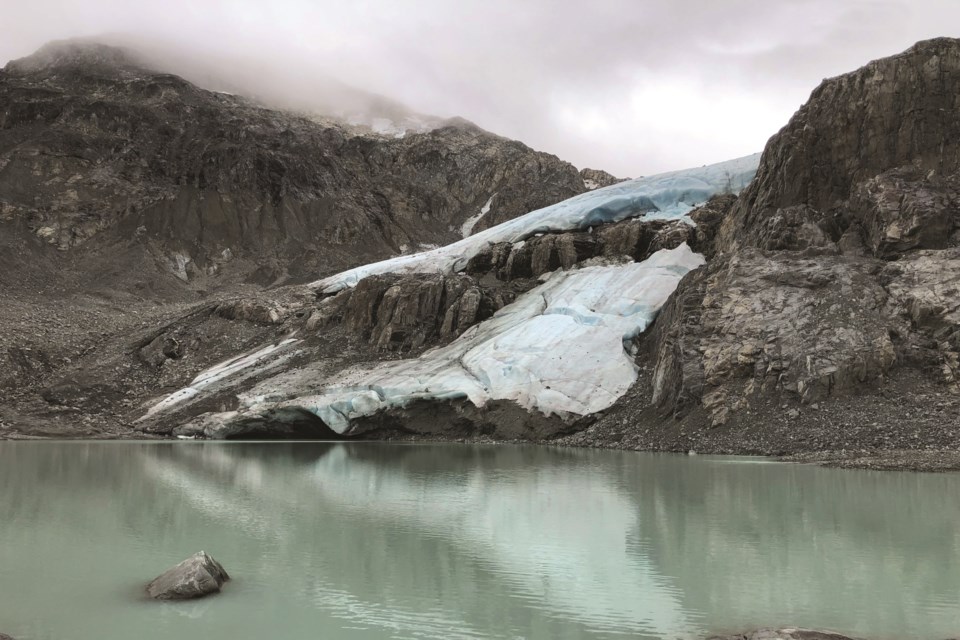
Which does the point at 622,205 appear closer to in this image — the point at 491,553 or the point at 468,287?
the point at 468,287

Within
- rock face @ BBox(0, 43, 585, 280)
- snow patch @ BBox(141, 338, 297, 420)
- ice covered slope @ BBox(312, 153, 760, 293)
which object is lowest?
snow patch @ BBox(141, 338, 297, 420)

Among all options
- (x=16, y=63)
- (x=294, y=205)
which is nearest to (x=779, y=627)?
(x=294, y=205)

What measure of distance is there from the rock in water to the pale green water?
0.71 ft

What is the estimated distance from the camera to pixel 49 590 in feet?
28.9

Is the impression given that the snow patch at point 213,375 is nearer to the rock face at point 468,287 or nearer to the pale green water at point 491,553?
the rock face at point 468,287

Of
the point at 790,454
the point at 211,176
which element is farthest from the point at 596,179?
the point at 790,454

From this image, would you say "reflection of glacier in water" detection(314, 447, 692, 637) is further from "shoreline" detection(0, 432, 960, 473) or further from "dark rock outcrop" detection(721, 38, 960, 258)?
"dark rock outcrop" detection(721, 38, 960, 258)

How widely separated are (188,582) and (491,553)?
A: 4.34 meters

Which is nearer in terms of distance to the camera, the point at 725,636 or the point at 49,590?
the point at 725,636

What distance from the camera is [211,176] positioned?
82562 millimetres

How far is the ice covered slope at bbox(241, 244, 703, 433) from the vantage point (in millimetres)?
32344

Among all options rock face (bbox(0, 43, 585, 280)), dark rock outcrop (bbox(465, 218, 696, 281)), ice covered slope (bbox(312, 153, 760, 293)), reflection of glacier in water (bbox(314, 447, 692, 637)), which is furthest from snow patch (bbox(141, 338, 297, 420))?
rock face (bbox(0, 43, 585, 280))

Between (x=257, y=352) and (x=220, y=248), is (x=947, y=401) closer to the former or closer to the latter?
(x=257, y=352)

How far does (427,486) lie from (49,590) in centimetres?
1041
